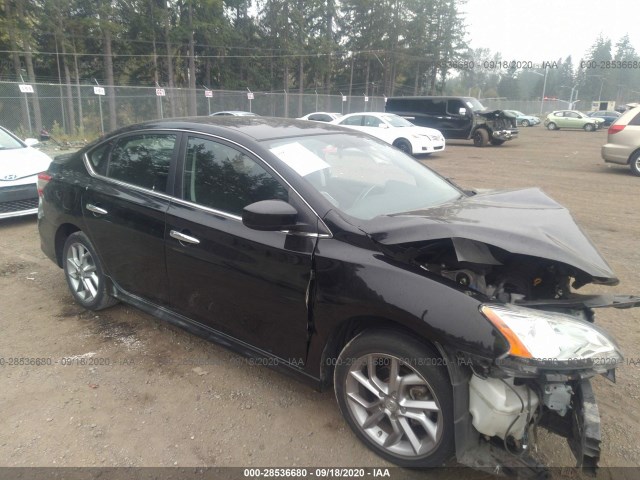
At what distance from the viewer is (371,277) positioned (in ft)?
7.61

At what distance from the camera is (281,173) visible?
2.75 metres

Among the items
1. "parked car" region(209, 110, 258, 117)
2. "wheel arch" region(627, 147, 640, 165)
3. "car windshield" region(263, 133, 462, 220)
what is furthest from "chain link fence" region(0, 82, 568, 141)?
"wheel arch" region(627, 147, 640, 165)

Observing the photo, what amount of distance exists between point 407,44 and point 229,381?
51.7 m

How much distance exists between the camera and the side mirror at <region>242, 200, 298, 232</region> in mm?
2455

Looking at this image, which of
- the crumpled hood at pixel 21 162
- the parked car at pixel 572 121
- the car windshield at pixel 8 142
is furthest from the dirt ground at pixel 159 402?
the parked car at pixel 572 121

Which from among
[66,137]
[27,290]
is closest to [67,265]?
[27,290]

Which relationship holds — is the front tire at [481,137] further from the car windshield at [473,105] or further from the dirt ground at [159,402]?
the dirt ground at [159,402]

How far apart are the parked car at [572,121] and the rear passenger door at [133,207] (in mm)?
37452

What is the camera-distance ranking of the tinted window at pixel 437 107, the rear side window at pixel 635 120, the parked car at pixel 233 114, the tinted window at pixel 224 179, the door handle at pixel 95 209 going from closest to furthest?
the tinted window at pixel 224 179 → the door handle at pixel 95 209 → the parked car at pixel 233 114 → the rear side window at pixel 635 120 → the tinted window at pixel 437 107

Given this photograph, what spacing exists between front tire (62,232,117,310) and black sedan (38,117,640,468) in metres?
0.22

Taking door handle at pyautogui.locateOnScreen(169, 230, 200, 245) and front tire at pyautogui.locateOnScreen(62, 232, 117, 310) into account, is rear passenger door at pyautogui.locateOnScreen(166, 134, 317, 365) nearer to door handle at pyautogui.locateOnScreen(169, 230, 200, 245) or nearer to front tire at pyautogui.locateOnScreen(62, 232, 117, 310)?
door handle at pyautogui.locateOnScreen(169, 230, 200, 245)

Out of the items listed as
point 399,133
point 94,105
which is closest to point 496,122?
point 399,133

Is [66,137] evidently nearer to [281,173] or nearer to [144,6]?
[144,6]

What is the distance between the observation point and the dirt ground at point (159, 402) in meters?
2.51
